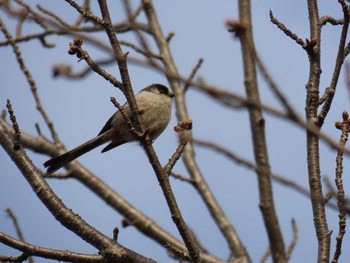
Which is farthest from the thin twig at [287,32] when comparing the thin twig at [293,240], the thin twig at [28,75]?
the thin twig at [28,75]

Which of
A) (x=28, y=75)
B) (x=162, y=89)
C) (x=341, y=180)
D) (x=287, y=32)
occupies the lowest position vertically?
(x=341, y=180)

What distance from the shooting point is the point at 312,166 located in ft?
9.01

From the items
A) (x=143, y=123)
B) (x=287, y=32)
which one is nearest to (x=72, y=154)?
(x=143, y=123)

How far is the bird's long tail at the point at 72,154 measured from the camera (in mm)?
4569

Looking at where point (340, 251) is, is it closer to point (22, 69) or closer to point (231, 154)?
point (231, 154)

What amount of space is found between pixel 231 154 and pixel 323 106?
1404mm

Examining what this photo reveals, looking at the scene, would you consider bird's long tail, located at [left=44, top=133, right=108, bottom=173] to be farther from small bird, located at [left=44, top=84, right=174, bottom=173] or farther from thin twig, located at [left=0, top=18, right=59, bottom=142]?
A: thin twig, located at [left=0, top=18, right=59, bottom=142]

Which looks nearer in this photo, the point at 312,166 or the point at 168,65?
the point at 312,166

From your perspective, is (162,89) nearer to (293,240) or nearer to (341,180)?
(293,240)

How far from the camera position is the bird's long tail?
4.57 metres

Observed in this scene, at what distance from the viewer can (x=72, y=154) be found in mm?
4801

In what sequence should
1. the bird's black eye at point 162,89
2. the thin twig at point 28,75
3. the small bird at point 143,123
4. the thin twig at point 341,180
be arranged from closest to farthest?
Answer: the thin twig at point 341,180 < the thin twig at point 28,75 < the small bird at point 143,123 < the bird's black eye at point 162,89

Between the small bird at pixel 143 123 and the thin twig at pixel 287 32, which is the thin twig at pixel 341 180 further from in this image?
the small bird at pixel 143 123

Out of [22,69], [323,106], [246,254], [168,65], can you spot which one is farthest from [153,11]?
[323,106]
